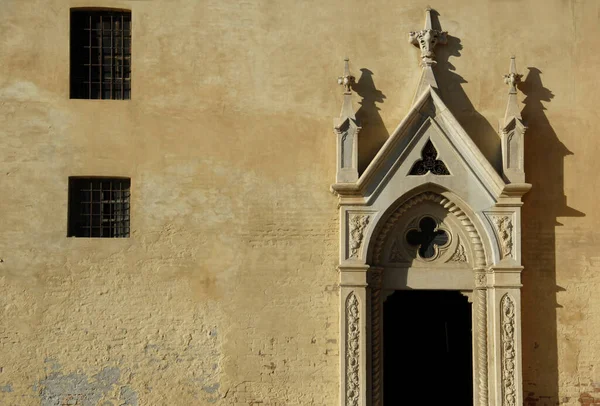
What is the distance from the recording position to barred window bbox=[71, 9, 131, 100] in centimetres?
1416

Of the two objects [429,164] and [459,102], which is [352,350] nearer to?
[429,164]

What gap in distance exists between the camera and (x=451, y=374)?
54.9ft

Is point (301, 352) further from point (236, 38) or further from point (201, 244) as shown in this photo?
point (236, 38)

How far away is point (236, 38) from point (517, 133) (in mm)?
4269

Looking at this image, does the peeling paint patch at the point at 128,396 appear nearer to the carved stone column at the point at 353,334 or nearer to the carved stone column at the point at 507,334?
the carved stone column at the point at 353,334

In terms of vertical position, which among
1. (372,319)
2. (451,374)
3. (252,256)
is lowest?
(451,374)

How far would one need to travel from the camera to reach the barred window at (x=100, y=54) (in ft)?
46.4

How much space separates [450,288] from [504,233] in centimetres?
110

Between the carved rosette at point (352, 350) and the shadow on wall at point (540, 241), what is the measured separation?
2.40 m

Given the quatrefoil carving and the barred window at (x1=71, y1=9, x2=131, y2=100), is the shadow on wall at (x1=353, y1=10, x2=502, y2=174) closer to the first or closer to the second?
the quatrefoil carving

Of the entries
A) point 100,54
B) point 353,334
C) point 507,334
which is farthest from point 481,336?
point 100,54

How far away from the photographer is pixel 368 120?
13961mm

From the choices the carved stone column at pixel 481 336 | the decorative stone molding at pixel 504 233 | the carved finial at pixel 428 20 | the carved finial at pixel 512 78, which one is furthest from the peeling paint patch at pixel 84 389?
the carved finial at pixel 512 78

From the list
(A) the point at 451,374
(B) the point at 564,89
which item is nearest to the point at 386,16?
(B) the point at 564,89
